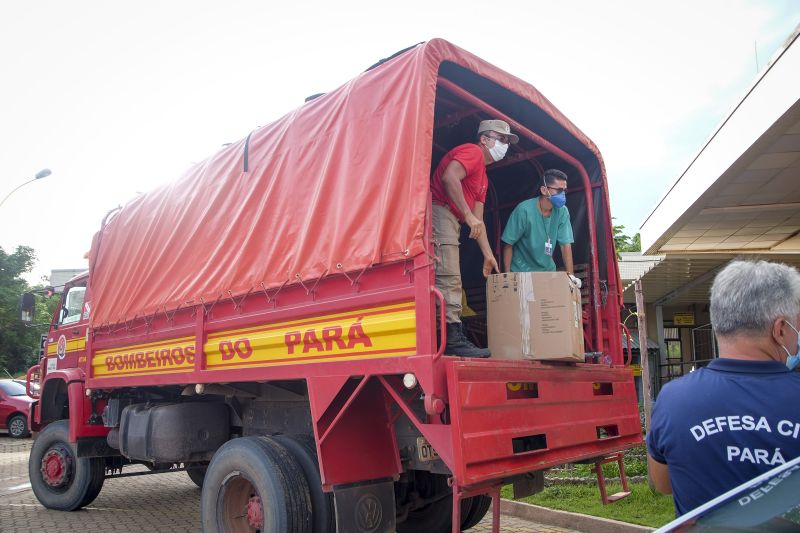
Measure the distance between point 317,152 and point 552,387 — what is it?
2.10m

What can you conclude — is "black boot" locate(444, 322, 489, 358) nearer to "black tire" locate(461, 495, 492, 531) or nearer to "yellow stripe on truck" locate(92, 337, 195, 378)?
"black tire" locate(461, 495, 492, 531)

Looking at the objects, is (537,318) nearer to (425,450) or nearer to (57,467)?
(425,450)

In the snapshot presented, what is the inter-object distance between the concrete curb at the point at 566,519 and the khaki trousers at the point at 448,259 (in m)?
2.65

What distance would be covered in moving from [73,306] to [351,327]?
212 inches

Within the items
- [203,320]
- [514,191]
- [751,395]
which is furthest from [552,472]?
[751,395]

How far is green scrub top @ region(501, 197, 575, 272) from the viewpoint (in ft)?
15.9

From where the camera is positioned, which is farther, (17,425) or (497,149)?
(17,425)

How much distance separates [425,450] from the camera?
11.6ft

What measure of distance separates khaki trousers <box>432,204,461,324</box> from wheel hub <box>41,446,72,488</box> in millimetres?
5235

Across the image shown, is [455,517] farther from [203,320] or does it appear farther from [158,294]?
[158,294]

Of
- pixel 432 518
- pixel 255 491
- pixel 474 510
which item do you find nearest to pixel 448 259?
pixel 255 491

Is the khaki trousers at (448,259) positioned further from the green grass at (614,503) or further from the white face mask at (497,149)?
the green grass at (614,503)

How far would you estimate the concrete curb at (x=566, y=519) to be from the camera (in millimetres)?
5211

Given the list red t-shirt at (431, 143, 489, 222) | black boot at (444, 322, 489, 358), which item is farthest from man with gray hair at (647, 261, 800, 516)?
red t-shirt at (431, 143, 489, 222)
